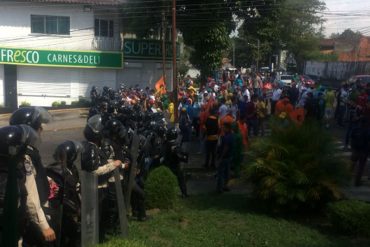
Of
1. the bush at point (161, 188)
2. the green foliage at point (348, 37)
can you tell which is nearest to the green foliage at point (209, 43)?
the bush at point (161, 188)

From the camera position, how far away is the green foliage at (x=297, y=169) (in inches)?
310

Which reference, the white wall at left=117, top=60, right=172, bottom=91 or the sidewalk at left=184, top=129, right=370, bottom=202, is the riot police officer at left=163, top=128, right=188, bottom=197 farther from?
the white wall at left=117, top=60, right=172, bottom=91

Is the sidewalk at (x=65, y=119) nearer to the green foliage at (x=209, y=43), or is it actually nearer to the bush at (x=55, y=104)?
the bush at (x=55, y=104)

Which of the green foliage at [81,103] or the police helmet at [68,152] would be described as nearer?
the police helmet at [68,152]

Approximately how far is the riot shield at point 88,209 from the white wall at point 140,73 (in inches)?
1080

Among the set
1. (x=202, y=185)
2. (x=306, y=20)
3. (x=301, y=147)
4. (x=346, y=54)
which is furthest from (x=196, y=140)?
(x=346, y=54)

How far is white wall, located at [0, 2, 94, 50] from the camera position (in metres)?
28.9

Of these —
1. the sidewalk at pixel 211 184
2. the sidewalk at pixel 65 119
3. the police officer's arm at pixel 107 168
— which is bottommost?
the sidewalk at pixel 65 119

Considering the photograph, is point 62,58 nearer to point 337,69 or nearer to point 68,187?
point 68,187

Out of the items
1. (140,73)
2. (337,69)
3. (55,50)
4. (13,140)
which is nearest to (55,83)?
(55,50)

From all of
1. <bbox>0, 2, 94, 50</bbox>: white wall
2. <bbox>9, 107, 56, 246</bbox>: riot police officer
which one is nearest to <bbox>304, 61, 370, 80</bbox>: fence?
<bbox>0, 2, 94, 50</bbox>: white wall

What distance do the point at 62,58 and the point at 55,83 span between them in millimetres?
1543

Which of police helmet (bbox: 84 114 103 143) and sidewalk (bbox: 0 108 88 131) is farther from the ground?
police helmet (bbox: 84 114 103 143)

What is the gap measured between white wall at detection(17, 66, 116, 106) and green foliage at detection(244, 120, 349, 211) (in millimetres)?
23328
